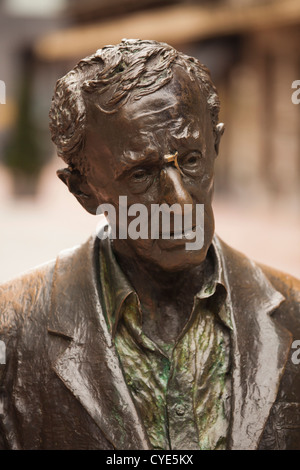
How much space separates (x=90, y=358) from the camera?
276cm

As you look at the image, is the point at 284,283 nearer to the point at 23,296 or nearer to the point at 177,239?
the point at 177,239

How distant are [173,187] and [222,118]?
32.3 feet

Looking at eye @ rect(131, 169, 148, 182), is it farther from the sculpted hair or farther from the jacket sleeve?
the jacket sleeve

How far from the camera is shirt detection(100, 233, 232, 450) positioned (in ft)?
8.92

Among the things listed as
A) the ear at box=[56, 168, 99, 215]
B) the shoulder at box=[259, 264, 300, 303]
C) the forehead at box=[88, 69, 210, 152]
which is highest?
the forehead at box=[88, 69, 210, 152]

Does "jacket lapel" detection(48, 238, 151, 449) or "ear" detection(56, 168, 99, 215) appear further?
"ear" detection(56, 168, 99, 215)

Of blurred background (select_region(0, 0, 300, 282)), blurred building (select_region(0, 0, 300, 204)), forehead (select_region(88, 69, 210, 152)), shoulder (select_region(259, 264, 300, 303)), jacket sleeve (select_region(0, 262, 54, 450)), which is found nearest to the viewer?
forehead (select_region(88, 69, 210, 152))

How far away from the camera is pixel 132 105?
2607 mm

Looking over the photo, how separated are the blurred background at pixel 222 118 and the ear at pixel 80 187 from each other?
5106 mm

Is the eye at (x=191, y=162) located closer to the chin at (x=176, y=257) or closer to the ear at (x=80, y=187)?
the chin at (x=176, y=257)

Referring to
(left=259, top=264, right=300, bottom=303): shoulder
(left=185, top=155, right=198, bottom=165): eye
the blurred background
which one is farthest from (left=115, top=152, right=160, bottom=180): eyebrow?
the blurred background

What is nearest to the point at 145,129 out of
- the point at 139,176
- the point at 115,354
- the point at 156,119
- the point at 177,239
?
the point at 156,119

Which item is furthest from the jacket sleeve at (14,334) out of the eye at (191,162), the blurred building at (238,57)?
the blurred building at (238,57)

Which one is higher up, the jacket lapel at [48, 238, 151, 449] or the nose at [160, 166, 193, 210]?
the nose at [160, 166, 193, 210]
